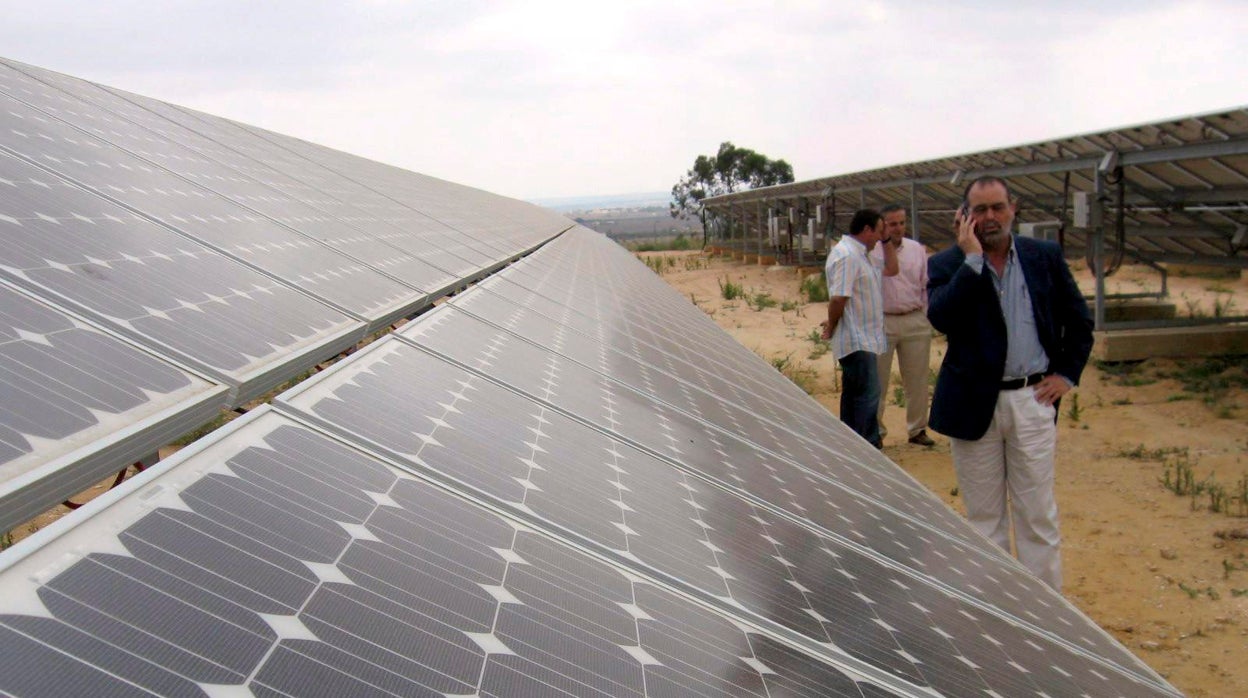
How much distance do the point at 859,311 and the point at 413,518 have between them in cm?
658

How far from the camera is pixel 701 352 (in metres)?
7.34

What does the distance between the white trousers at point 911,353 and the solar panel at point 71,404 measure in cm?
775

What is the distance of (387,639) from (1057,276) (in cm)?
478

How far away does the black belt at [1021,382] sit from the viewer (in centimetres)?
539

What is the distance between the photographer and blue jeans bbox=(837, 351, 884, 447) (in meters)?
8.20

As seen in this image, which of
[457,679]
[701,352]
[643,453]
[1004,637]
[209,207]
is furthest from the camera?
[701,352]

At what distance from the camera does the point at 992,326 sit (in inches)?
212

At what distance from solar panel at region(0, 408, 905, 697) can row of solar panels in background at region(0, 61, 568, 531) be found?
0.19 metres

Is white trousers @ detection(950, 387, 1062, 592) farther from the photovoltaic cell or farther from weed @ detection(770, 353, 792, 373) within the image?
weed @ detection(770, 353, 792, 373)

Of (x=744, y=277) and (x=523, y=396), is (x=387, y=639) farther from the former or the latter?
(x=744, y=277)

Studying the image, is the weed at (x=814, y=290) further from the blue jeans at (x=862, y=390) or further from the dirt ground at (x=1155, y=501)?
the blue jeans at (x=862, y=390)

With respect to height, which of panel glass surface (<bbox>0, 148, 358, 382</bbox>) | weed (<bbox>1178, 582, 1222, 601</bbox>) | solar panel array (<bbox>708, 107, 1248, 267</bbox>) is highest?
solar panel array (<bbox>708, 107, 1248, 267</bbox>)

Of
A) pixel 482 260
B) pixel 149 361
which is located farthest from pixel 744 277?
pixel 149 361

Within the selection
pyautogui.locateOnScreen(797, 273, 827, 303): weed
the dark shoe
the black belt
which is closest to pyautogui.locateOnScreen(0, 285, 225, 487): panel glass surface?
the black belt
